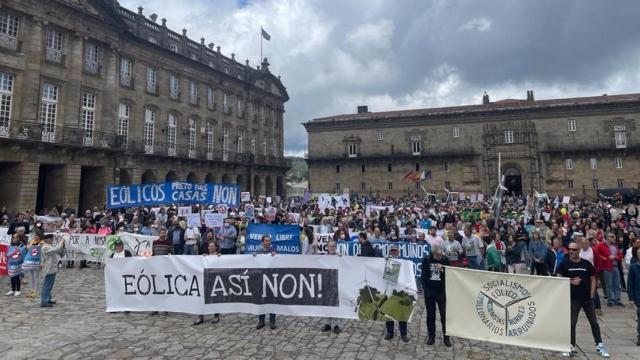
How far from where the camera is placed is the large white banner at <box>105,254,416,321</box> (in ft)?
22.6

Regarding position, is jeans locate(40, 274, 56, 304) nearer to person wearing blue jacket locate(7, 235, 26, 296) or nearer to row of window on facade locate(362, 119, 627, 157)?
person wearing blue jacket locate(7, 235, 26, 296)

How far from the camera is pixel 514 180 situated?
48.0m

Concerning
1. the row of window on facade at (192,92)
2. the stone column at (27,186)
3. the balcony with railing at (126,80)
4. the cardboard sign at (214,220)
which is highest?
the row of window on facade at (192,92)

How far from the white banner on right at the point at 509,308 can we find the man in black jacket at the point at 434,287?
0.12 metres

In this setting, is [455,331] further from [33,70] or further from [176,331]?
[33,70]

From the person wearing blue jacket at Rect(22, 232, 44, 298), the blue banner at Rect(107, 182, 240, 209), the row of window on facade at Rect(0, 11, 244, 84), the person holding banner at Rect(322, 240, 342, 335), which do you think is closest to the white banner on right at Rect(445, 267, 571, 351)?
the person holding banner at Rect(322, 240, 342, 335)

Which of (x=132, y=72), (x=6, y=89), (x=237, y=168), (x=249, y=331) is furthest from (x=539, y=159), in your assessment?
(x=6, y=89)

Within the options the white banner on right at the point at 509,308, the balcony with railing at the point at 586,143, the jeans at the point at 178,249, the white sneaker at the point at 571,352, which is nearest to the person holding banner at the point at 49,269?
the jeans at the point at 178,249

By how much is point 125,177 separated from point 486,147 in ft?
135

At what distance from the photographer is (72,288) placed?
420 inches

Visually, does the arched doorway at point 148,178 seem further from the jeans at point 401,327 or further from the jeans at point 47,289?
the jeans at point 401,327

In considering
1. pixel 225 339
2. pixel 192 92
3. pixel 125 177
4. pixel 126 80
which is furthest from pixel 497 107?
pixel 225 339

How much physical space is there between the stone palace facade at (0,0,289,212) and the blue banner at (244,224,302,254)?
1990 centimetres

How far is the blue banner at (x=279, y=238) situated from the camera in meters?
11.4
